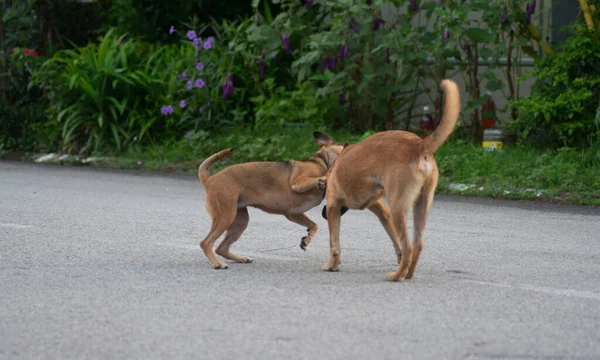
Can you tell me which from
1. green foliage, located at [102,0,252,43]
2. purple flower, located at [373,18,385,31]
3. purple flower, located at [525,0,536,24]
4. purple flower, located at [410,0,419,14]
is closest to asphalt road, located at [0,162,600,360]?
purple flower, located at [525,0,536,24]

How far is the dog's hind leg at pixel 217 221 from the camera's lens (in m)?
6.60

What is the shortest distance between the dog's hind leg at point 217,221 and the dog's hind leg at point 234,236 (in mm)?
274

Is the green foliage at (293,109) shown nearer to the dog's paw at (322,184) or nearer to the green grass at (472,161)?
the green grass at (472,161)

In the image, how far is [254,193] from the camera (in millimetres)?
6824

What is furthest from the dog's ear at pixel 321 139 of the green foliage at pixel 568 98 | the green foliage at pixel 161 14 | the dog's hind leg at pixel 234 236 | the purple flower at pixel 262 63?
the green foliage at pixel 161 14

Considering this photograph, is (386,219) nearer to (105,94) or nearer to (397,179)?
(397,179)

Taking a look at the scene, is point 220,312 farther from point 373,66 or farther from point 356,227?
point 373,66

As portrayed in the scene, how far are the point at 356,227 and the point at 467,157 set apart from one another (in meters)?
3.93

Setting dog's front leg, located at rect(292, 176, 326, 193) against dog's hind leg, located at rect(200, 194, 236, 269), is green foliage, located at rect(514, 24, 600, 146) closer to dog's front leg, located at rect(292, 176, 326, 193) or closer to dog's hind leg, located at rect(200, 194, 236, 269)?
dog's front leg, located at rect(292, 176, 326, 193)

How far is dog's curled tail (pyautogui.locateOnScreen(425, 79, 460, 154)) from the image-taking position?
19.3 feet

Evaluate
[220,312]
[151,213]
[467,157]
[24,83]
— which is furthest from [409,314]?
[24,83]

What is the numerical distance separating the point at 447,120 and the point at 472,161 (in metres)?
6.23

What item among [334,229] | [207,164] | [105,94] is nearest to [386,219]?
[334,229]

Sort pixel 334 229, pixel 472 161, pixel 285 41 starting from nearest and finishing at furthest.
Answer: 1. pixel 334 229
2. pixel 472 161
3. pixel 285 41
